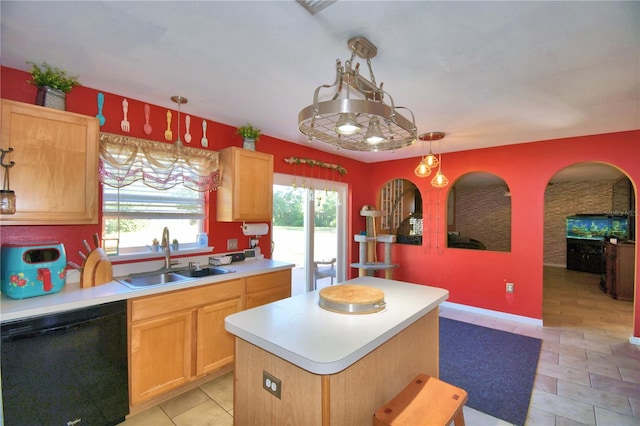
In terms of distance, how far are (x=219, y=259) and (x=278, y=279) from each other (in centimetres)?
63

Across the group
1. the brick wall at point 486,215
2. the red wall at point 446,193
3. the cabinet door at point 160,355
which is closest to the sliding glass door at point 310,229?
the red wall at point 446,193

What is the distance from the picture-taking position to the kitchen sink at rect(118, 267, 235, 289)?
2383mm

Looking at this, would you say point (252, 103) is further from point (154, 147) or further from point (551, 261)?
point (551, 261)

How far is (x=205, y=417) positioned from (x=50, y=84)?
8.33 feet

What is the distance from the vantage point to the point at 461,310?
4422mm

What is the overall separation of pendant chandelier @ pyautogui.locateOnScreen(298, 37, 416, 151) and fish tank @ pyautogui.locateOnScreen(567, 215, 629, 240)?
26.0 ft

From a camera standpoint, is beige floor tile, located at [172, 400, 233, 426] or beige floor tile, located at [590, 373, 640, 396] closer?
beige floor tile, located at [172, 400, 233, 426]

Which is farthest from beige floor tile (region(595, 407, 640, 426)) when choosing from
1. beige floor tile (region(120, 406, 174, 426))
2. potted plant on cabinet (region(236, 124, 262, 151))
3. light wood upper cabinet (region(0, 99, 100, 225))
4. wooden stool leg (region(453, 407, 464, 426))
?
light wood upper cabinet (region(0, 99, 100, 225))

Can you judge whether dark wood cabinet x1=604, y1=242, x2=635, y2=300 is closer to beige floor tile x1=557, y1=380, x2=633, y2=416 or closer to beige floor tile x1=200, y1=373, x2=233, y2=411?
beige floor tile x1=557, y1=380, x2=633, y2=416

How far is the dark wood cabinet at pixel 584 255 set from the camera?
712 cm

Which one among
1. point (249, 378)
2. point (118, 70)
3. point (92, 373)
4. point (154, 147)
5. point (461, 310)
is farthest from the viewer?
point (461, 310)

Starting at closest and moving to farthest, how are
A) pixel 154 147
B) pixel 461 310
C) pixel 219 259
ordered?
pixel 154 147, pixel 219 259, pixel 461 310

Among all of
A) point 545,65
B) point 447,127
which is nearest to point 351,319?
point 545,65

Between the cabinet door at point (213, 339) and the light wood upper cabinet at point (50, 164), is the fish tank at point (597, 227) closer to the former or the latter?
the cabinet door at point (213, 339)
